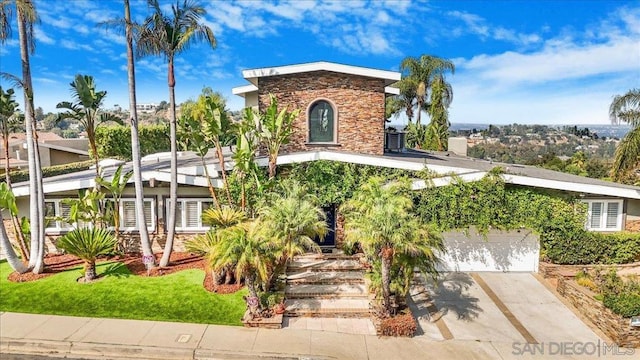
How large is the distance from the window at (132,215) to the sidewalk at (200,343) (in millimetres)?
5389

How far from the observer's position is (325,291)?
13188 mm

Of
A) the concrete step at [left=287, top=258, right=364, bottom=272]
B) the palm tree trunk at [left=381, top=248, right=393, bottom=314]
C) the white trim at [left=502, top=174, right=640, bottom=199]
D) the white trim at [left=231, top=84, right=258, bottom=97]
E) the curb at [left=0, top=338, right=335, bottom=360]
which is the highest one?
the white trim at [left=231, top=84, right=258, bottom=97]

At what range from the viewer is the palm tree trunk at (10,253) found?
13.6 meters

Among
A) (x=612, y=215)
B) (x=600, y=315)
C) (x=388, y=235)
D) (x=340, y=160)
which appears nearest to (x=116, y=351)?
(x=388, y=235)

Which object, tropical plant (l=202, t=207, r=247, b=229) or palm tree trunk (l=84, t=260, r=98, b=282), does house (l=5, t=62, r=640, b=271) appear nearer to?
tropical plant (l=202, t=207, r=247, b=229)

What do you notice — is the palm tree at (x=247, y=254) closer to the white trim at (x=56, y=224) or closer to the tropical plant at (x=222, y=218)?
the tropical plant at (x=222, y=218)

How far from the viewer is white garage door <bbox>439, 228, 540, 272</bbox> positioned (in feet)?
52.3

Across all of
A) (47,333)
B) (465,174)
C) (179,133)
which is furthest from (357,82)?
(47,333)

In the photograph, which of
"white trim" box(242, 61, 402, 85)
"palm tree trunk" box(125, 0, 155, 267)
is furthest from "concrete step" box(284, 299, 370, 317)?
"white trim" box(242, 61, 402, 85)

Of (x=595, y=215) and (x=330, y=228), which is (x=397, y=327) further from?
(x=595, y=215)

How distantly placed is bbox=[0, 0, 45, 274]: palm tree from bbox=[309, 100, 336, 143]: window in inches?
404

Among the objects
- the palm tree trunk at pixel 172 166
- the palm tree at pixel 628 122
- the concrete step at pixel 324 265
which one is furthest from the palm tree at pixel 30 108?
the palm tree at pixel 628 122

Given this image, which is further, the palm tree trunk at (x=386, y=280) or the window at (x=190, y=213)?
the window at (x=190, y=213)

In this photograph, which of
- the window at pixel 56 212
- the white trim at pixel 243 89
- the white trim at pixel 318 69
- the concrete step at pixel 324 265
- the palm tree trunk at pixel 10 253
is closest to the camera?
the palm tree trunk at pixel 10 253
